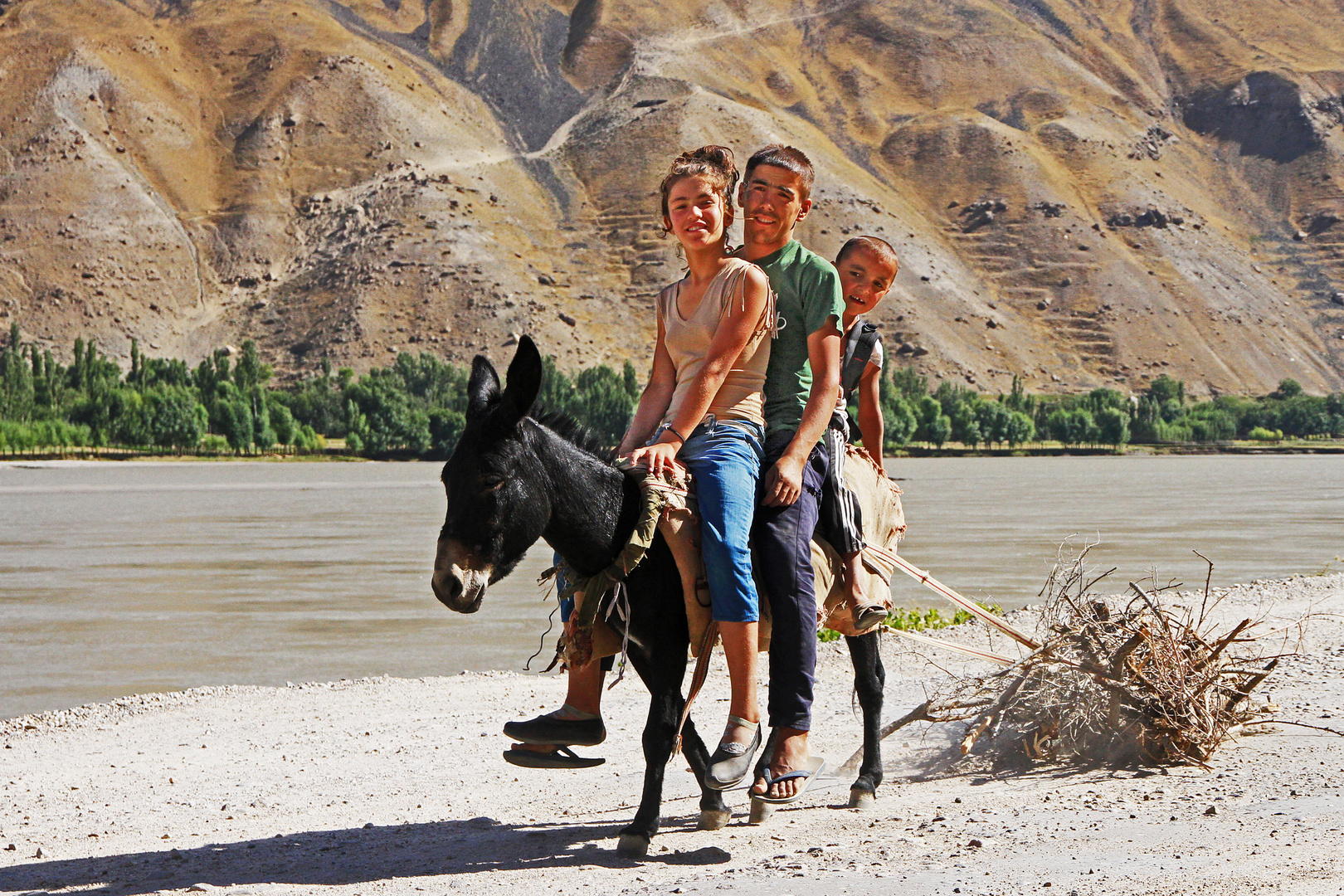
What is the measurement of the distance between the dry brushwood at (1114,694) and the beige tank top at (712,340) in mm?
2556

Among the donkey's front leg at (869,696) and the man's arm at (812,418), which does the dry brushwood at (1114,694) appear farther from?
the man's arm at (812,418)

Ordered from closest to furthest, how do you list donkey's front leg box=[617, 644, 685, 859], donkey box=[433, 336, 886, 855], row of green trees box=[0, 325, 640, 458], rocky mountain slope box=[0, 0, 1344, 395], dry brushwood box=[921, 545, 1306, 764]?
1. donkey box=[433, 336, 886, 855]
2. donkey's front leg box=[617, 644, 685, 859]
3. dry brushwood box=[921, 545, 1306, 764]
4. row of green trees box=[0, 325, 640, 458]
5. rocky mountain slope box=[0, 0, 1344, 395]

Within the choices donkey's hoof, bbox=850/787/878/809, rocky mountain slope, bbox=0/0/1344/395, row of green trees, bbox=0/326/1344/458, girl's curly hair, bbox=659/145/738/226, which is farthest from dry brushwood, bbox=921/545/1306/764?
rocky mountain slope, bbox=0/0/1344/395

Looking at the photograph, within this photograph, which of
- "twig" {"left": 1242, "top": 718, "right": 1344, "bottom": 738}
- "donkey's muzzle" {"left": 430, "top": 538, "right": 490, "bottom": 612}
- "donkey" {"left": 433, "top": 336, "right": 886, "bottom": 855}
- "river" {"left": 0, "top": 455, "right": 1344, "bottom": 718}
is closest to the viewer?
"donkey's muzzle" {"left": 430, "top": 538, "right": 490, "bottom": 612}

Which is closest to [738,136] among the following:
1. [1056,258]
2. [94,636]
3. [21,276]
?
[1056,258]

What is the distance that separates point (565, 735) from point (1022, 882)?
195 cm

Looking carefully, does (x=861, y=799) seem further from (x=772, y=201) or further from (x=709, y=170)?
(x=709, y=170)

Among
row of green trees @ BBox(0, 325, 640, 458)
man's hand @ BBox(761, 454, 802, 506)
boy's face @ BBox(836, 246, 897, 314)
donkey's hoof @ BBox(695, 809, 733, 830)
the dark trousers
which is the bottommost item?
row of green trees @ BBox(0, 325, 640, 458)

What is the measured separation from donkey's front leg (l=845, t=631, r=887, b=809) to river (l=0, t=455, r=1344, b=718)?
1.32 meters

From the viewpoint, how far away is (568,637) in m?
5.58

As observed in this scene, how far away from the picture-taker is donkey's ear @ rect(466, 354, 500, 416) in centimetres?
529

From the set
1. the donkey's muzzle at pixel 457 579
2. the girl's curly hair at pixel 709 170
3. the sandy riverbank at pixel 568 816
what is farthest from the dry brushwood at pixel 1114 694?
the donkey's muzzle at pixel 457 579

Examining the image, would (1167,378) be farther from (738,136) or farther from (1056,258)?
(738,136)

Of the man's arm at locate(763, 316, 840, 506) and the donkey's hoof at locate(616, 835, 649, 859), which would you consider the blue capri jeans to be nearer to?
the man's arm at locate(763, 316, 840, 506)
